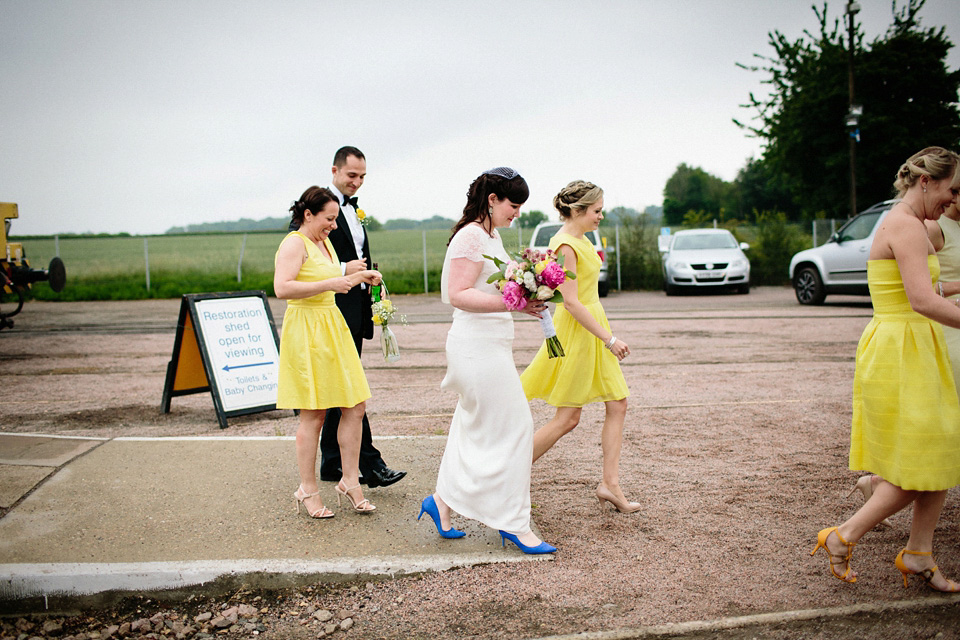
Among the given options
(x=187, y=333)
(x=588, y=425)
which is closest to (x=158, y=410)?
(x=187, y=333)

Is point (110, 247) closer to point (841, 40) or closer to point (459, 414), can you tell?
point (841, 40)

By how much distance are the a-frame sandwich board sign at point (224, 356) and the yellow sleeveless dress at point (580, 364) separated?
3.48 m

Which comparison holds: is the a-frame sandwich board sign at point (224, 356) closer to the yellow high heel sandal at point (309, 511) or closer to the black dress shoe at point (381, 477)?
the black dress shoe at point (381, 477)

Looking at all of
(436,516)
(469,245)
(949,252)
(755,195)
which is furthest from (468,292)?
(755,195)

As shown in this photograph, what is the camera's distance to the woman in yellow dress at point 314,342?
4293mm

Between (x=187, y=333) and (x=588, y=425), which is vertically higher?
(x=187, y=333)

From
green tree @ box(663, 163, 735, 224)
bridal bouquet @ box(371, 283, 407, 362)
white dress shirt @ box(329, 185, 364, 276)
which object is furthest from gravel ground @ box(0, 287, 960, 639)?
green tree @ box(663, 163, 735, 224)

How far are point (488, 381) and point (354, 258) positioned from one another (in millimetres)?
1570

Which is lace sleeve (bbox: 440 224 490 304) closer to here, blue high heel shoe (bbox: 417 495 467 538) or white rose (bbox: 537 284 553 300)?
white rose (bbox: 537 284 553 300)

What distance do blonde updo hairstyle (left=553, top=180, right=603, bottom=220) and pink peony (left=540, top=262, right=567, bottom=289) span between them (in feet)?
2.81

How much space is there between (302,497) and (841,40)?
31979 millimetres

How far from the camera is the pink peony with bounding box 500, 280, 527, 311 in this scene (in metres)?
3.64

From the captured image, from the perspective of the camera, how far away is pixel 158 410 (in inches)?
296

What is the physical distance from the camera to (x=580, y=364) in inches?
175
